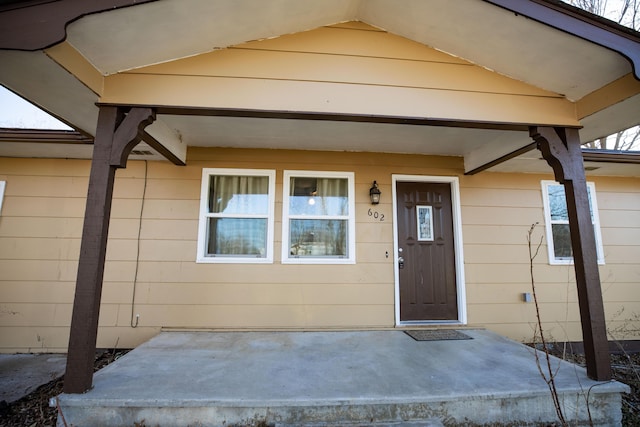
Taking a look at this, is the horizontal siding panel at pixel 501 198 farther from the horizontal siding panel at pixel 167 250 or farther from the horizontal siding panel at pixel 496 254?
the horizontal siding panel at pixel 167 250

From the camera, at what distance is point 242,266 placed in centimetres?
362

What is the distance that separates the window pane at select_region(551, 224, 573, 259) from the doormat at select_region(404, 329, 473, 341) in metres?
1.95

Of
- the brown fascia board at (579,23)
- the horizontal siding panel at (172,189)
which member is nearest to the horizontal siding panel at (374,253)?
the horizontal siding panel at (172,189)

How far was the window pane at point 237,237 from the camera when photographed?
3705 mm

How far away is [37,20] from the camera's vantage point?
5.94ft

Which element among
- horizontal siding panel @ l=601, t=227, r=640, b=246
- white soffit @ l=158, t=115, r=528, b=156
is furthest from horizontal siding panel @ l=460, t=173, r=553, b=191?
horizontal siding panel @ l=601, t=227, r=640, b=246

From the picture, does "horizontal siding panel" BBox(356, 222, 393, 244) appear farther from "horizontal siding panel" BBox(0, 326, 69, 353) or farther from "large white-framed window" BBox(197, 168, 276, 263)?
"horizontal siding panel" BBox(0, 326, 69, 353)

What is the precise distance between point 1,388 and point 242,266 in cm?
232

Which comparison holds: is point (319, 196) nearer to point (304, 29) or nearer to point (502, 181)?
point (304, 29)

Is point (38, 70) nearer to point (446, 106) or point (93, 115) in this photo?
point (93, 115)

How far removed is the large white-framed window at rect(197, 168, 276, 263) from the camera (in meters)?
3.68

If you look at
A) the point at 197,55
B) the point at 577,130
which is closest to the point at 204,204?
the point at 197,55

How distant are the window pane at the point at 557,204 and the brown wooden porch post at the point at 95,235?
5.07 meters

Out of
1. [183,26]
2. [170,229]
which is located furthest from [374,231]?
[183,26]
